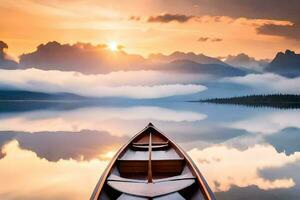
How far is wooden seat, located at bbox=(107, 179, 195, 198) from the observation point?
5105 mm

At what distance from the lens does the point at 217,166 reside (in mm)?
11086

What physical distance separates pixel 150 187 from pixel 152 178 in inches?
58.5

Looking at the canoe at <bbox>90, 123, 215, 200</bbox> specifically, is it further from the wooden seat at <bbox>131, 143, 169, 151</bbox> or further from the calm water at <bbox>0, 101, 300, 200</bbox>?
the calm water at <bbox>0, 101, 300, 200</bbox>

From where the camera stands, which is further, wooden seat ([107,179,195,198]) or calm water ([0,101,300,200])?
calm water ([0,101,300,200])

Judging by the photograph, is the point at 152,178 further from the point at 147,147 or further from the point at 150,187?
the point at 147,147

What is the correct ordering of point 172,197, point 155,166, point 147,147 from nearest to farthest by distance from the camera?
point 172,197
point 155,166
point 147,147

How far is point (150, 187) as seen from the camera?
5.30m

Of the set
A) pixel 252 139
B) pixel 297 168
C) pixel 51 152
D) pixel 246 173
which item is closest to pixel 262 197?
pixel 246 173

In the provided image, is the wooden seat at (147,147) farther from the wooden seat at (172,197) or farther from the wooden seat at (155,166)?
the wooden seat at (172,197)

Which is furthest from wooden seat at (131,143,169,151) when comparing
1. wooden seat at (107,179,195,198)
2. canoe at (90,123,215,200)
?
wooden seat at (107,179,195,198)

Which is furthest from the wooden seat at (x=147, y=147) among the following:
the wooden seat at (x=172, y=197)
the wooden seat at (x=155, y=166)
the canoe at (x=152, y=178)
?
the wooden seat at (x=172, y=197)

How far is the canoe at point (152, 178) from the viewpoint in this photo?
517 cm

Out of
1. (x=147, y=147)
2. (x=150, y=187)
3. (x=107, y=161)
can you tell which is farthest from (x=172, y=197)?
(x=107, y=161)

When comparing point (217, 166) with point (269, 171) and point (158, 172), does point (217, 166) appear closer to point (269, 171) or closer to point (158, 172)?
point (269, 171)
